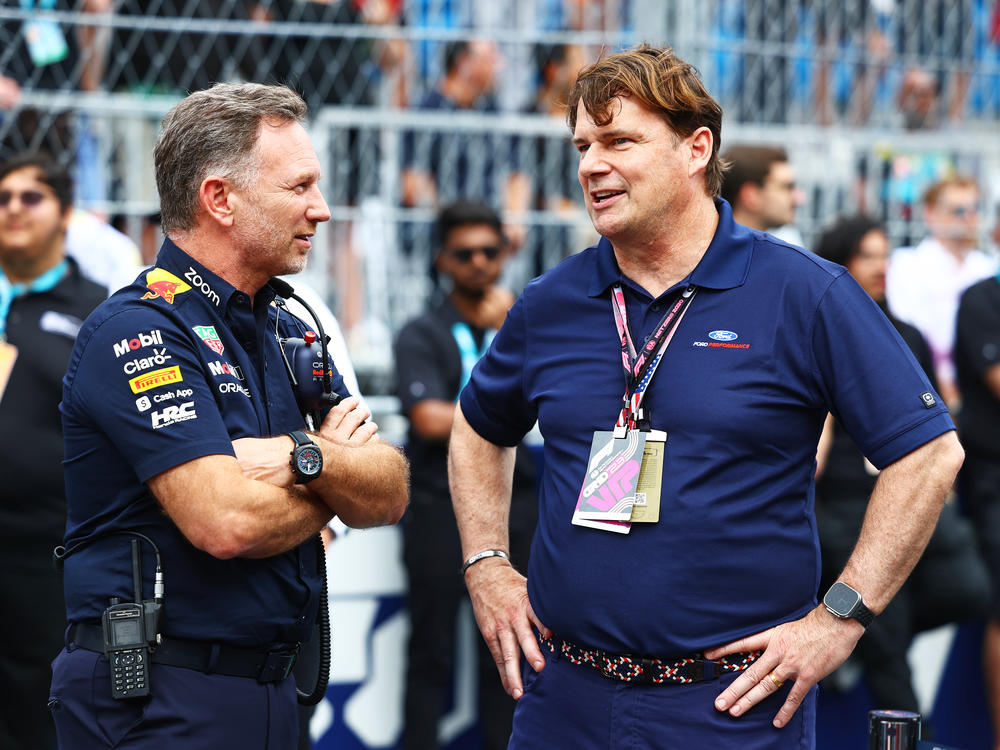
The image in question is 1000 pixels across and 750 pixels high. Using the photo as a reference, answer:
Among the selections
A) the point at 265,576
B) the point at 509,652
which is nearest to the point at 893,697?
the point at 509,652

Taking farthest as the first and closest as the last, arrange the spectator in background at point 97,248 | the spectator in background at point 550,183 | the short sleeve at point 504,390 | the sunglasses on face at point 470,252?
the spectator in background at point 550,183 < the spectator in background at point 97,248 < the sunglasses on face at point 470,252 < the short sleeve at point 504,390

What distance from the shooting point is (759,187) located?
203 inches

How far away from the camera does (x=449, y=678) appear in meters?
5.04

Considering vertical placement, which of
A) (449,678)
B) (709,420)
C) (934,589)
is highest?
(709,420)

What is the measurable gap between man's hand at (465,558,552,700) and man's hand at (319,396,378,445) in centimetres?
41

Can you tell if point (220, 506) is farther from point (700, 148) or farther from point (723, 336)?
point (700, 148)

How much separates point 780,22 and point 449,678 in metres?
3.55

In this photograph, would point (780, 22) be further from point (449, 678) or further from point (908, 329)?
point (449, 678)

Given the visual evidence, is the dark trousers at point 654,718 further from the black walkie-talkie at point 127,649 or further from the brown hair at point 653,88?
the brown hair at point 653,88

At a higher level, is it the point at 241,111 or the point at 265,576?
the point at 241,111

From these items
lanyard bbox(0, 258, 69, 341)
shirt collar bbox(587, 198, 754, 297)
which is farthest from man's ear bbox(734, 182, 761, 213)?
lanyard bbox(0, 258, 69, 341)

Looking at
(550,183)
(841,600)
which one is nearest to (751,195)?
(550,183)

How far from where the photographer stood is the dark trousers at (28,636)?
4.37m

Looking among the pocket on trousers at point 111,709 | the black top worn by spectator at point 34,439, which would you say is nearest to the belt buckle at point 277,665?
the pocket on trousers at point 111,709
